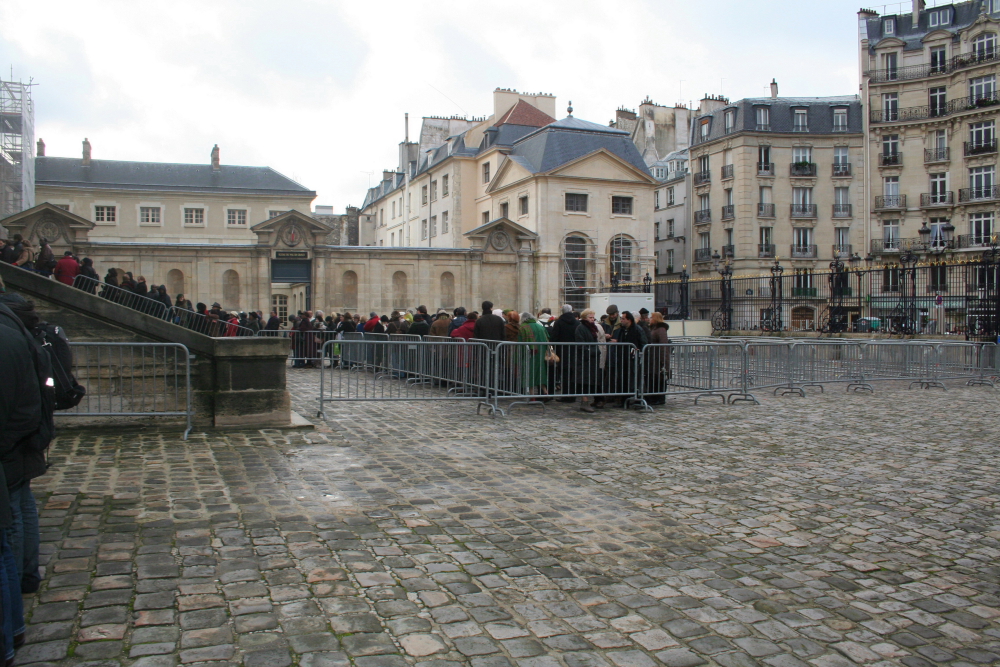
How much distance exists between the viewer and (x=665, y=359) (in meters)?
12.9

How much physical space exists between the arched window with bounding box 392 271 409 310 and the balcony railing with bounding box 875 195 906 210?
3079 centimetres

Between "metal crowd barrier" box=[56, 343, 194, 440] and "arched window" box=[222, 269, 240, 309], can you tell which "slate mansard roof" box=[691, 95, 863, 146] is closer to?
"arched window" box=[222, 269, 240, 309]

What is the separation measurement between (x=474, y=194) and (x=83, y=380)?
44491 mm

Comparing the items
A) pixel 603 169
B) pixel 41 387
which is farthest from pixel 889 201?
pixel 41 387

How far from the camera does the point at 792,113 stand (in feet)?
163

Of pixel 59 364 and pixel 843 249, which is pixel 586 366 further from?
pixel 843 249

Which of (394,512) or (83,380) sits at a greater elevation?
(83,380)

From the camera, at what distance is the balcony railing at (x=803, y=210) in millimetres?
49281

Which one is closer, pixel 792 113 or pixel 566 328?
pixel 566 328

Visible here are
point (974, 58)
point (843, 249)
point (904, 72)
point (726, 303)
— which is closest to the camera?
point (726, 303)

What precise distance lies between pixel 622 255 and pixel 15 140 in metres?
31.8

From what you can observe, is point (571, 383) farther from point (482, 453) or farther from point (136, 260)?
point (136, 260)

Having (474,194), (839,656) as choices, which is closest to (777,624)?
(839,656)

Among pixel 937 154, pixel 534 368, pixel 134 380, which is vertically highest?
pixel 937 154
